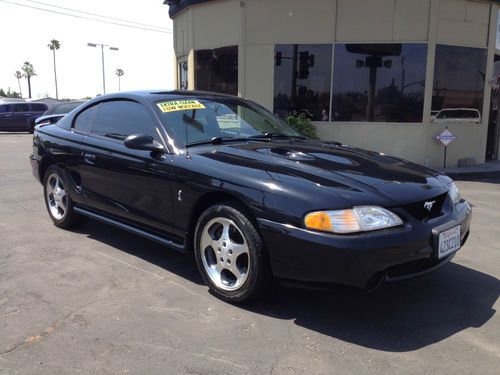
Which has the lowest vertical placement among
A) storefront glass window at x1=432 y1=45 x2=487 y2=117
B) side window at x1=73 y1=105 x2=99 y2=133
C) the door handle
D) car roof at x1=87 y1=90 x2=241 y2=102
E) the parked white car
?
the door handle

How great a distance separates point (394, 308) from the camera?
3.61 metres

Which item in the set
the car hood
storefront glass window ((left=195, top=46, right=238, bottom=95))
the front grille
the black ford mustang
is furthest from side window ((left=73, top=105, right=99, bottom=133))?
storefront glass window ((left=195, top=46, right=238, bottom=95))

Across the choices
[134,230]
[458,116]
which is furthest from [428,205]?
[458,116]

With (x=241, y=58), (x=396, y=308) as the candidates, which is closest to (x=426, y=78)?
(x=241, y=58)

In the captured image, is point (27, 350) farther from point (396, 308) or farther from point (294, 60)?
point (294, 60)

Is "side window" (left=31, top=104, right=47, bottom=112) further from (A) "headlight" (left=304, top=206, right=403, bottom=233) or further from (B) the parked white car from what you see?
(A) "headlight" (left=304, top=206, right=403, bottom=233)

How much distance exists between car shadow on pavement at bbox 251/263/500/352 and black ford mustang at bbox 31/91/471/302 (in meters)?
0.33

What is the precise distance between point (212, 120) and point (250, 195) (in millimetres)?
1300

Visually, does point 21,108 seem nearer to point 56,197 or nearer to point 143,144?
point 56,197

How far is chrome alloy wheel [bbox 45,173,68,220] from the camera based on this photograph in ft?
17.9

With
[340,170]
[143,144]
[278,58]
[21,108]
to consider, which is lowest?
Result: [21,108]

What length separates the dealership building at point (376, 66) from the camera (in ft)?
36.7

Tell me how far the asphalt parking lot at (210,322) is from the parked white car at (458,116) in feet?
24.1

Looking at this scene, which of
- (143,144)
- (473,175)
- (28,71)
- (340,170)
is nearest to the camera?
(340,170)
